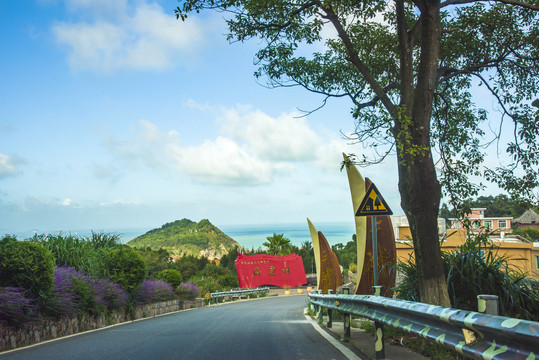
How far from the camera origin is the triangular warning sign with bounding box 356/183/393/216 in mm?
8625

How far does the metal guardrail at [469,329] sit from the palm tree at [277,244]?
67862mm

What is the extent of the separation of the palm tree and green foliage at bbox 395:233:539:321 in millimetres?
64395

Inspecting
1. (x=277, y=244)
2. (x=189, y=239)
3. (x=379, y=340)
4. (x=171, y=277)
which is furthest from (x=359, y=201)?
(x=189, y=239)

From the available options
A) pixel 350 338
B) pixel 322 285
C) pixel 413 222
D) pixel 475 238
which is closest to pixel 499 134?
pixel 475 238

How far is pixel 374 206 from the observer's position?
8688mm

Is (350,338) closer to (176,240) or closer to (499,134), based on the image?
(499,134)

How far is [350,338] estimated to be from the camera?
792 cm

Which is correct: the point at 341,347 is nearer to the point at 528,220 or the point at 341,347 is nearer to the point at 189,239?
the point at 528,220

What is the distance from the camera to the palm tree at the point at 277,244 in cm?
7281

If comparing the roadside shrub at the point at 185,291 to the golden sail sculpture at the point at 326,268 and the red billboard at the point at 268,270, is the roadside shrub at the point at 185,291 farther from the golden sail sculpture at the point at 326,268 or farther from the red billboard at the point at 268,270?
the red billboard at the point at 268,270

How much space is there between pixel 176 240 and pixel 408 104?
371ft

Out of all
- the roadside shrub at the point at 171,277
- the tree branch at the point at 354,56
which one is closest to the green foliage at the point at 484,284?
the tree branch at the point at 354,56

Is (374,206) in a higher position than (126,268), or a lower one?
higher

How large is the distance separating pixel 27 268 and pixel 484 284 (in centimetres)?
920
